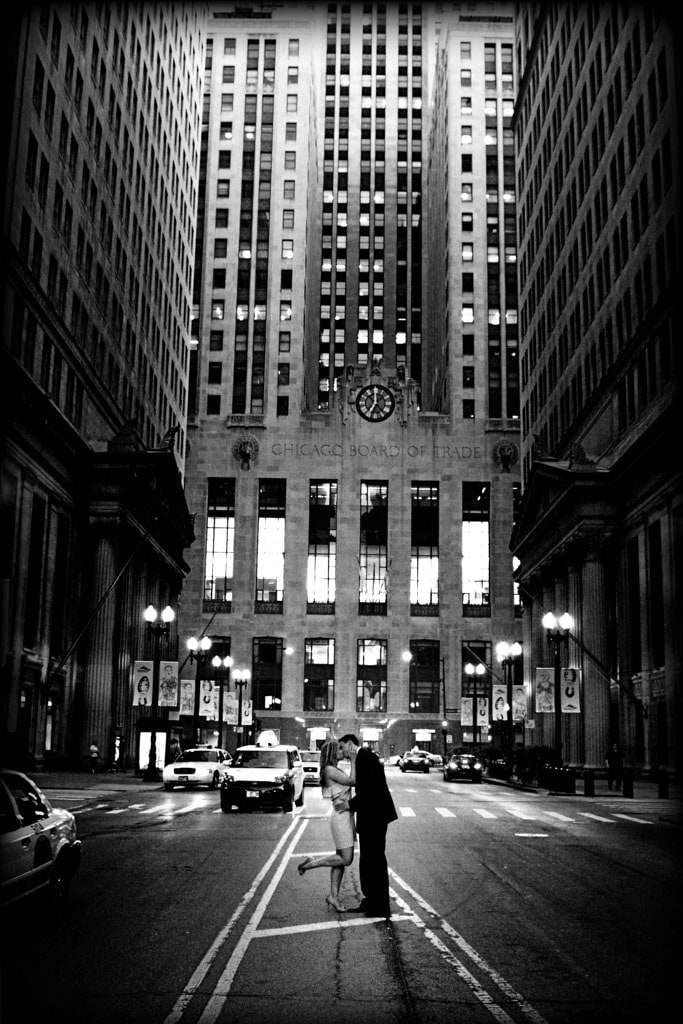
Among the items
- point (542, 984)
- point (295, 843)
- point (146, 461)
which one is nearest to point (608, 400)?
point (146, 461)

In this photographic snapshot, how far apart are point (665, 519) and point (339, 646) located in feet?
200

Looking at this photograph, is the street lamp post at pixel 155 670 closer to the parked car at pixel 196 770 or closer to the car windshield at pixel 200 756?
the car windshield at pixel 200 756

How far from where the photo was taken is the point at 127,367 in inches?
2539

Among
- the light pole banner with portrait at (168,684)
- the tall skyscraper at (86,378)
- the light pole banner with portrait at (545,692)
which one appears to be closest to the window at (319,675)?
the tall skyscraper at (86,378)

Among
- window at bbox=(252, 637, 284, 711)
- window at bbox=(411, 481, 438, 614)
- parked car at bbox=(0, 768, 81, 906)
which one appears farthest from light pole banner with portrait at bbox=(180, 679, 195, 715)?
window at bbox=(411, 481, 438, 614)

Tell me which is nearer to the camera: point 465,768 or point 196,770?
point 196,770

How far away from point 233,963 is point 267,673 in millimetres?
97658

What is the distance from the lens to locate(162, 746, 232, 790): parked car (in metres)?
40.6

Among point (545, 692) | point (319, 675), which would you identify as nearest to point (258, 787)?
point (545, 692)

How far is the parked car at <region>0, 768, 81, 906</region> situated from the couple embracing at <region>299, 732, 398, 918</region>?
2780 mm

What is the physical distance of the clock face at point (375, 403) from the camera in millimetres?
111875

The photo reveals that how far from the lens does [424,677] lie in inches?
4195

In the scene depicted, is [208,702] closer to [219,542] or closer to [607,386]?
[607,386]

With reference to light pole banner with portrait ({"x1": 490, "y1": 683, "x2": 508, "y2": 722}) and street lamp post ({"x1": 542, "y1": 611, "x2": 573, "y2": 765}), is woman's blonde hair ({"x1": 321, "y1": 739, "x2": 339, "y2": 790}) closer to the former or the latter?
street lamp post ({"x1": 542, "y1": 611, "x2": 573, "y2": 765})
